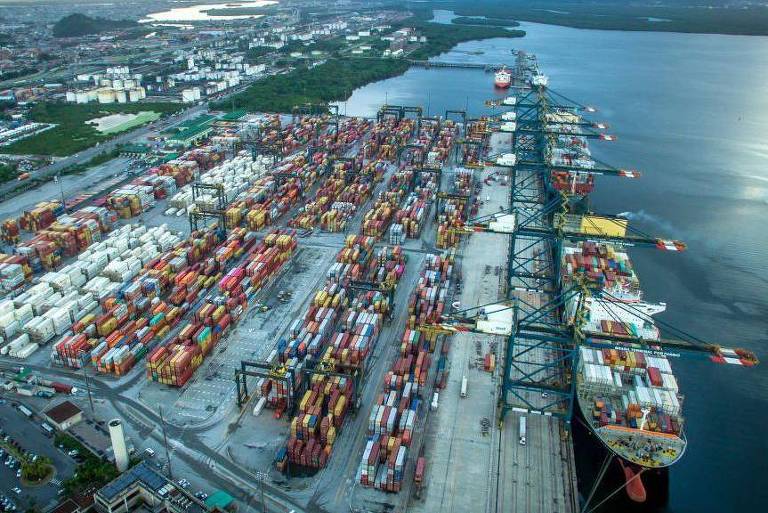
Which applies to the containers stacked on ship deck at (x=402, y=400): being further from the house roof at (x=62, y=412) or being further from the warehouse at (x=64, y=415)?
the house roof at (x=62, y=412)

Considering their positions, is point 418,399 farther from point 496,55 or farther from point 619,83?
point 496,55

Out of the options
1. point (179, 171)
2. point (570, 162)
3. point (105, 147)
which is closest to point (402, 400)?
point (570, 162)

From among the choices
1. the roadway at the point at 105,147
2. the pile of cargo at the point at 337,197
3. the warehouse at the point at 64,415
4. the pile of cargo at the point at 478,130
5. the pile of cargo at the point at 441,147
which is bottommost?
the roadway at the point at 105,147

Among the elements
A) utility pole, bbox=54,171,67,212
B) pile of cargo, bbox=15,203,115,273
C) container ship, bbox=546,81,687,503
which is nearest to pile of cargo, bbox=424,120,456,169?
container ship, bbox=546,81,687,503

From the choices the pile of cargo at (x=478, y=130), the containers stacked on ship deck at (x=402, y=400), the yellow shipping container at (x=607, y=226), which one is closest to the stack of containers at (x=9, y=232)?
the containers stacked on ship deck at (x=402, y=400)

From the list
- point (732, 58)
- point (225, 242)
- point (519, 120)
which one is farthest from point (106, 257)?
point (732, 58)

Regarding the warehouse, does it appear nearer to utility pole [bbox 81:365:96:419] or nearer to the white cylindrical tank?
utility pole [bbox 81:365:96:419]
